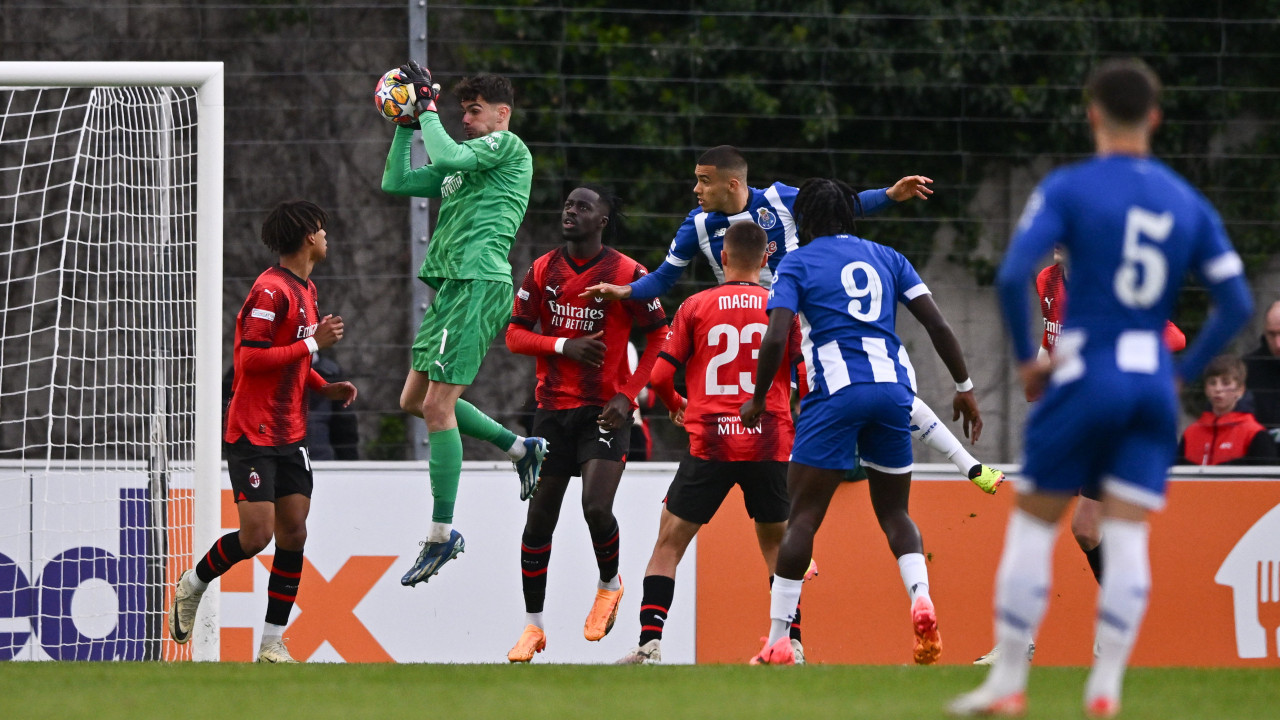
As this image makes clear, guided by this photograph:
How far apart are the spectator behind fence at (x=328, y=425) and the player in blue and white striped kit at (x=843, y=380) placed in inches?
143

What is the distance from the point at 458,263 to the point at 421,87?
80 cm

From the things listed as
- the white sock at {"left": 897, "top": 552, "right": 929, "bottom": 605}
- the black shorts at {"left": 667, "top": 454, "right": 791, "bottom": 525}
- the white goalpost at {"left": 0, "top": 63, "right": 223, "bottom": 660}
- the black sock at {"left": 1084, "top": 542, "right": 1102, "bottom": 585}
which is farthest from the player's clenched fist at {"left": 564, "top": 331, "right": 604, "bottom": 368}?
the black sock at {"left": 1084, "top": 542, "right": 1102, "bottom": 585}

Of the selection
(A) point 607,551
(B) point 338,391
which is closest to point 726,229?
(A) point 607,551

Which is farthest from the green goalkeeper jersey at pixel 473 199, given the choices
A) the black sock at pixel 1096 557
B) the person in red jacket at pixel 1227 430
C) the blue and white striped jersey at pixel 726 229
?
the person in red jacket at pixel 1227 430

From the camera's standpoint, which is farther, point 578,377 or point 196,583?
point 578,377

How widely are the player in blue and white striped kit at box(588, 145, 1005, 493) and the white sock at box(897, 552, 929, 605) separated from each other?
1304 mm

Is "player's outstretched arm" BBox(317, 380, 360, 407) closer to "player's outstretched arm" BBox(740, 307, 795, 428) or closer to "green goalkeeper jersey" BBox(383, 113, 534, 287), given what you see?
"green goalkeeper jersey" BBox(383, 113, 534, 287)

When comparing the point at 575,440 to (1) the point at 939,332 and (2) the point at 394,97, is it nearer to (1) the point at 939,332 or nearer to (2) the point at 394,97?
(2) the point at 394,97

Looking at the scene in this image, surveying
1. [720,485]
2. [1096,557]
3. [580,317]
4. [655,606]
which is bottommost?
[655,606]

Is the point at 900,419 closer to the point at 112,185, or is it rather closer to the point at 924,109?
the point at 112,185

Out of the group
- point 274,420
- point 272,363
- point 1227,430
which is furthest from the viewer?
point 1227,430

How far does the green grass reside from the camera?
4.05 m

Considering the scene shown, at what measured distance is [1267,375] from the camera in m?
8.70

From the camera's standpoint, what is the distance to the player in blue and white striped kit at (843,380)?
555cm
